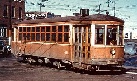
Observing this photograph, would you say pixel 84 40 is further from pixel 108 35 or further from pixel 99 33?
pixel 108 35

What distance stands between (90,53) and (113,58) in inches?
49.4

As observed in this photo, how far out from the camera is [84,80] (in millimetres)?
14375

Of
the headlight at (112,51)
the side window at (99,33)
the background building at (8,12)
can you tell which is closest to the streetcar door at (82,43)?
the side window at (99,33)

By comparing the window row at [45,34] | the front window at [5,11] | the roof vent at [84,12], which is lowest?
the window row at [45,34]

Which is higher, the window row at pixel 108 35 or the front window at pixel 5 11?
the front window at pixel 5 11

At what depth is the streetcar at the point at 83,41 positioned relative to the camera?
16484 millimetres

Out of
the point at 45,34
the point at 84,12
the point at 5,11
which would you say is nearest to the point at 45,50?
the point at 45,34

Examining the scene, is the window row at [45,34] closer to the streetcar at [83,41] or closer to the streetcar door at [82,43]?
the streetcar at [83,41]

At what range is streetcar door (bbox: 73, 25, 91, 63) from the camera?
1683cm

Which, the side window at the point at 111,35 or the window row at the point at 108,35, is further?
the side window at the point at 111,35

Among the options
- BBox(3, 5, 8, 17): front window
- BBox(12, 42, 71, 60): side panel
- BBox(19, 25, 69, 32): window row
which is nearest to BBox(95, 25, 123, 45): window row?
BBox(12, 42, 71, 60): side panel

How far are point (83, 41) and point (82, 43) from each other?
13cm

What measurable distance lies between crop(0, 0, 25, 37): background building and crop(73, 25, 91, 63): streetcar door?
26.4 m

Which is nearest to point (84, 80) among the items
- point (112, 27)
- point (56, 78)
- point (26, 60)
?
point (56, 78)
